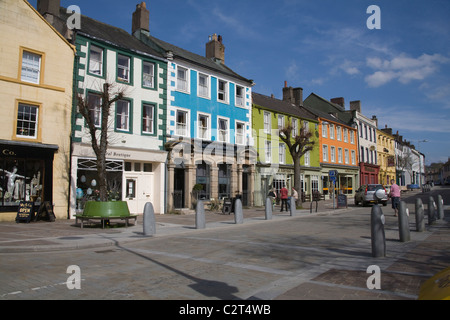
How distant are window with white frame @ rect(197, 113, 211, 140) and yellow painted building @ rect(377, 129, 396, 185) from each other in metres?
40.1

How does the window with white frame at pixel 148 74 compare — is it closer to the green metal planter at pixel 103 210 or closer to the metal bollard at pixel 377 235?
the green metal planter at pixel 103 210

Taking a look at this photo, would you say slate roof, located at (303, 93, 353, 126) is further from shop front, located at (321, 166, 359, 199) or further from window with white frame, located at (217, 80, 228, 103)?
window with white frame, located at (217, 80, 228, 103)

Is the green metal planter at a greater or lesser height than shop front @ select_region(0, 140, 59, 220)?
lesser

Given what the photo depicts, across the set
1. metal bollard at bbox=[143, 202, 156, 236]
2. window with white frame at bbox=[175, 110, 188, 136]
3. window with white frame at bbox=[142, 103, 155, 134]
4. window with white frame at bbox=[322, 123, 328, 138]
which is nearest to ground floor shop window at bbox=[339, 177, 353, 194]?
window with white frame at bbox=[322, 123, 328, 138]

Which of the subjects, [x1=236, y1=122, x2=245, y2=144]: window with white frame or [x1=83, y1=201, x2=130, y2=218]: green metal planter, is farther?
[x1=236, y1=122, x2=245, y2=144]: window with white frame

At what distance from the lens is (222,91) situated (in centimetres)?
2605

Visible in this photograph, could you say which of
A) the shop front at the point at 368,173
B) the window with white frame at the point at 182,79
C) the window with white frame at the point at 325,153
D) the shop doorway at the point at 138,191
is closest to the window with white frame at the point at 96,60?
the window with white frame at the point at 182,79

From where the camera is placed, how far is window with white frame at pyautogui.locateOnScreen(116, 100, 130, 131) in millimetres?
19464

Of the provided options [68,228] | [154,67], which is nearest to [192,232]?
[68,228]

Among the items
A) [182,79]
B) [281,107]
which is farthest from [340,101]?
[182,79]

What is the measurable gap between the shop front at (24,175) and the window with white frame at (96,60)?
16.3ft

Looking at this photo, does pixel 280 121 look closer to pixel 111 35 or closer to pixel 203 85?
pixel 203 85

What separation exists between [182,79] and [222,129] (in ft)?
15.8

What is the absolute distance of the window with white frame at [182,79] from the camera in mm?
22859
